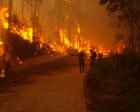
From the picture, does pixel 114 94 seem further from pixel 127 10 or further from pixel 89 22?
pixel 89 22

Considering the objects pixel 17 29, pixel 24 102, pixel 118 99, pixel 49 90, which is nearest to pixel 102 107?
pixel 118 99

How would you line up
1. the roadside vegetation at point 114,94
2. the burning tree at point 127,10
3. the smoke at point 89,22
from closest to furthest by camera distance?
the roadside vegetation at point 114,94 < the burning tree at point 127,10 < the smoke at point 89,22

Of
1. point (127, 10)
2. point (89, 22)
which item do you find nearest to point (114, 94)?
point (127, 10)

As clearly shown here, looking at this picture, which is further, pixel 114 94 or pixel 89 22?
pixel 89 22

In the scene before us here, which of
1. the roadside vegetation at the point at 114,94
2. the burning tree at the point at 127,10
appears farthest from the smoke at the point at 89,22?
the roadside vegetation at the point at 114,94

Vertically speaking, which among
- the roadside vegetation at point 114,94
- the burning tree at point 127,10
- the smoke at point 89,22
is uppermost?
the smoke at point 89,22

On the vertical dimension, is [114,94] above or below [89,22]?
below

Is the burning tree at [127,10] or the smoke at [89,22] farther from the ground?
the smoke at [89,22]

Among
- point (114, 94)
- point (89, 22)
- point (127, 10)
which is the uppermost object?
point (89, 22)

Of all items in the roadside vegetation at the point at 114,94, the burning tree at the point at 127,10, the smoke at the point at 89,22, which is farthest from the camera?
the smoke at the point at 89,22

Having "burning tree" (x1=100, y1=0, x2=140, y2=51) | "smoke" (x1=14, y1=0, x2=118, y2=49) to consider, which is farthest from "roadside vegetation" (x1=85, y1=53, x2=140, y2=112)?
"smoke" (x1=14, y1=0, x2=118, y2=49)

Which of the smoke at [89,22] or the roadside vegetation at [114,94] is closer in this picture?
the roadside vegetation at [114,94]

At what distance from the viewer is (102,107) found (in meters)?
5.37

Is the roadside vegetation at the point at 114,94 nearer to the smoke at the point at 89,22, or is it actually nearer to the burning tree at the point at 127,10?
the burning tree at the point at 127,10
